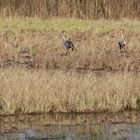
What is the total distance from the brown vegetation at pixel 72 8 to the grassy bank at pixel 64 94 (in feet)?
43.6

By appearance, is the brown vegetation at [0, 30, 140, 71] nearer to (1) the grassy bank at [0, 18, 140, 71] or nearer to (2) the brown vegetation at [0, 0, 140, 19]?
(1) the grassy bank at [0, 18, 140, 71]

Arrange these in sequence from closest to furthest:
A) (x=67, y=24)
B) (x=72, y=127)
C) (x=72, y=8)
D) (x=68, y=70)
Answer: (x=72, y=127)
(x=68, y=70)
(x=67, y=24)
(x=72, y=8)

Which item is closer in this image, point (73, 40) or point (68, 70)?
point (68, 70)

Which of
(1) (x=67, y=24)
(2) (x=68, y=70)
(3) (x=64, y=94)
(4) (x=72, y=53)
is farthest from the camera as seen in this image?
(1) (x=67, y=24)

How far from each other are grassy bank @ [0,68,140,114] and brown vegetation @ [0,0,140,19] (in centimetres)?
1329

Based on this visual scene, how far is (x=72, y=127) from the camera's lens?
1073cm

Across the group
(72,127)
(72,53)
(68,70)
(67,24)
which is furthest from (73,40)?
(72,127)

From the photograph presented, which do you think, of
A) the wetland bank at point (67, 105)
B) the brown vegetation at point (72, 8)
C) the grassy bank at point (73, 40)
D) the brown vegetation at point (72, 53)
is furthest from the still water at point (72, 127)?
the brown vegetation at point (72, 8)

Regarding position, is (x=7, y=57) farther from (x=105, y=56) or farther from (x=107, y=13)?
(x=107, y=13)

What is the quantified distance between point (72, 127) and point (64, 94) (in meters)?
1.18

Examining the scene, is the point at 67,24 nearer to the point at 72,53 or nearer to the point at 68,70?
the point at 72,53

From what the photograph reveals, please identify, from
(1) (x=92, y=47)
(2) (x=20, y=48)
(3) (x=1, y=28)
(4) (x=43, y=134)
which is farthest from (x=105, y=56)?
(4) (x=43, y=134)

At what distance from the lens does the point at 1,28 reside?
75.5ft

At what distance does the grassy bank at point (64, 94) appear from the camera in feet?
38.1
